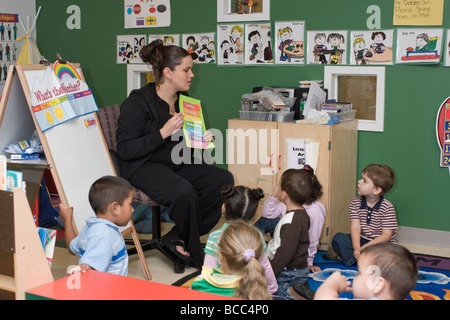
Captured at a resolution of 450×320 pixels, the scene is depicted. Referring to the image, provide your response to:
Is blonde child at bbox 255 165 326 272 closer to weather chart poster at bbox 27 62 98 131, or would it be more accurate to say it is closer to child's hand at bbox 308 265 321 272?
child's hand at bbox 308 265 321 272

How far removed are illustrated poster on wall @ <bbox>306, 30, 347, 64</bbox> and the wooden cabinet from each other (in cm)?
42

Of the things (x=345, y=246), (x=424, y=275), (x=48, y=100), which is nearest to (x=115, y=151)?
(x=48, y=100)

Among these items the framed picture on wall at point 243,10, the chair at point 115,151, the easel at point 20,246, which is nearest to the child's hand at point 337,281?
the easel at point 20,246

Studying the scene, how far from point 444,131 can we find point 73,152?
6.84ft

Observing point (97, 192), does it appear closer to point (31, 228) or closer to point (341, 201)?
point (31, 228)

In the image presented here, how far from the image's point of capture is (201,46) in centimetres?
403

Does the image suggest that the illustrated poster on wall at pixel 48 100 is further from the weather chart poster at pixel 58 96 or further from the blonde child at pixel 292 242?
the blonde child at pixel 292 242

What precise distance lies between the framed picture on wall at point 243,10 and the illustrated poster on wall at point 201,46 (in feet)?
0.53

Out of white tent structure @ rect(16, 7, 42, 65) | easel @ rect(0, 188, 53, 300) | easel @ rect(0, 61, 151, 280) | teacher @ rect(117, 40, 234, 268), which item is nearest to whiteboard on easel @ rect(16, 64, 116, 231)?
easel @ rect(0, 61, 151, 280)

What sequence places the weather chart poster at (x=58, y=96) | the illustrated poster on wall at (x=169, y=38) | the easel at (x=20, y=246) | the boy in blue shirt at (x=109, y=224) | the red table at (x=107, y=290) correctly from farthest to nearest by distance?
1. the illustrated poster on wall at (x=169, y=38)
2. the weather chart poster at (x=58, y=96)
3. the boy in blue shirt at (x=109, y=224)
4. the easel at (x=20, y=246)
5. the red table at (x=107, y=290)

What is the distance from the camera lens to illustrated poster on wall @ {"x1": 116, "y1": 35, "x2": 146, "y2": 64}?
168 inches

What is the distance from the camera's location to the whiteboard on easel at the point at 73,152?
8.46 ft

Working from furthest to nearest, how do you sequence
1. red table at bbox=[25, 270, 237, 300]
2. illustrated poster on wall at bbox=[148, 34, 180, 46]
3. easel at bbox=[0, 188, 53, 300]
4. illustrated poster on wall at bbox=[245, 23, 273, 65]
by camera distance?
1. illustrated poster on wall at bbox=[148, 34, 180, 46]
2. illustrated poster on wall at bbox=[245, 23, 273, 65]
3. easel at bbox=[0, 188, 53, 300]
4. red table at bbox=[25, 270, 237, 300]

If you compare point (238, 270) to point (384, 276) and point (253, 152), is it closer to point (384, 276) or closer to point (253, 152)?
point (384, 276)
